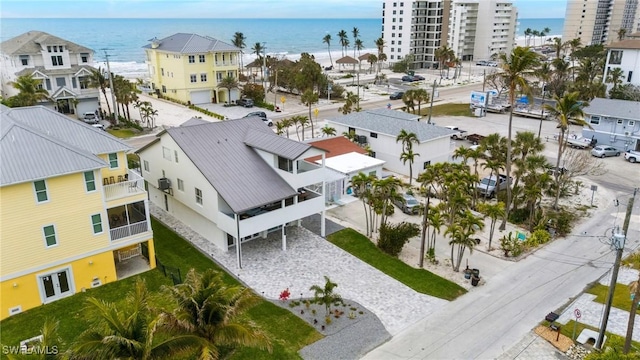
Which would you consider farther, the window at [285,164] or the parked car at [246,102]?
the parked car at [246,102]

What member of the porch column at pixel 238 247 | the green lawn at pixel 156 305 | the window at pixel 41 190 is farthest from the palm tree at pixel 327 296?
the window at pixel 41 190

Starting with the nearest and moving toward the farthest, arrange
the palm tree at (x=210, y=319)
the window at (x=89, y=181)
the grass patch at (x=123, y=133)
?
the palm tree at (x=210, y=319) → the window at (x=89, y=181) → the grass patch at (x=123, y=133)

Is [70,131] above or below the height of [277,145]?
above

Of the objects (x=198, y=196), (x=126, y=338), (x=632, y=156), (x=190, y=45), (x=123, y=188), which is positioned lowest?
(x=632, y=156)

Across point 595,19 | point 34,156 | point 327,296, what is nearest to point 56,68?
point 34,156

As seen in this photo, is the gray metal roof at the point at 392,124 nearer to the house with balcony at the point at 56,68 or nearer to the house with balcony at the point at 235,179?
the house with balcony at the point at 235,179

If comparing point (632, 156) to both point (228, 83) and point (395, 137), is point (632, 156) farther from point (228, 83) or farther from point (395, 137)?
point (228, 83)

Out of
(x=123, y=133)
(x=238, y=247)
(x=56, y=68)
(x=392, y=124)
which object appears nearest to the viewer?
(x=238, y=247)
